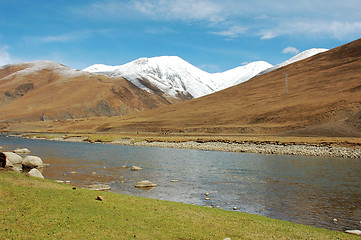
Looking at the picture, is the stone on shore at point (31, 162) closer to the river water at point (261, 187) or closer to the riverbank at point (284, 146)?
the river water at point (261, 187)

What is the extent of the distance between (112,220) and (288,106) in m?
126

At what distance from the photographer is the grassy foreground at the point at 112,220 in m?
10.9

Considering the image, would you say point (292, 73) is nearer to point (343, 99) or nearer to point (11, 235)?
point (343, 99)

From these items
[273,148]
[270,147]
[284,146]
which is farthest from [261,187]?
[284,146]

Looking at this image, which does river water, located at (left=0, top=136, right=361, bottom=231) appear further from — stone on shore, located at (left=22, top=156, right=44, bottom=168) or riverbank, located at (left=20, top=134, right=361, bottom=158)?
riverbank, located at (left=20, top=134, right=361, bottom=158)

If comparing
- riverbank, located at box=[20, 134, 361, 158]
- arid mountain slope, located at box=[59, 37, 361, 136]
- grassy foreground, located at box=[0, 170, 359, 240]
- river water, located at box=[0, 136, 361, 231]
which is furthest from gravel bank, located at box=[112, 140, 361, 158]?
grassy foreground, located at box=[0, 170, 359, 240]

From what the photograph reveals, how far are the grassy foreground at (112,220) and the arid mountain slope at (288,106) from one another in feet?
260

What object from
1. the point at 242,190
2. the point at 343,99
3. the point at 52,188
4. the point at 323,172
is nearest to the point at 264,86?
the point at 343,99

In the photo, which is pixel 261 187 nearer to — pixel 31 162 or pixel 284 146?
pixel 31 162

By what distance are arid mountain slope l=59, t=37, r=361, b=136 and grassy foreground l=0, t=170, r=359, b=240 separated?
260 feet

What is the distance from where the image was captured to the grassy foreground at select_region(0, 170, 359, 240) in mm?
10914

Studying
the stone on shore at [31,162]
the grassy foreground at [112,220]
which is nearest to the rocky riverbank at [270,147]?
the stone on shore at [31,162]

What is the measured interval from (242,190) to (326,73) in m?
153

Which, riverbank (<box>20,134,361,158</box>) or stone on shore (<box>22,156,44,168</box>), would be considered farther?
riverbank (<box>20,134,361,158</box>)
